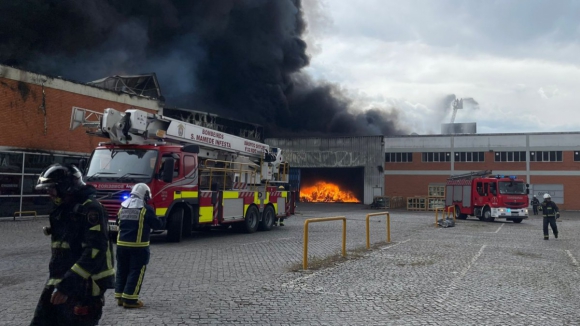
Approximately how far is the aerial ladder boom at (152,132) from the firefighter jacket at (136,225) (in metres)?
6.25

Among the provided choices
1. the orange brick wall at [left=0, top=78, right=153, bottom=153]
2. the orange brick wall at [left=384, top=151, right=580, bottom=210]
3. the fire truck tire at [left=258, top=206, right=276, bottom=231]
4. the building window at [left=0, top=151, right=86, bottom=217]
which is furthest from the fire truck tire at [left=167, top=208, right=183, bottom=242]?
the orange brick wall at [left=384, top=151, right=580, bottom=210]

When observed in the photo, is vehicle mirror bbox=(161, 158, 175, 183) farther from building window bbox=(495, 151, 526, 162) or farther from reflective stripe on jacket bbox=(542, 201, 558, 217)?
building window bbox=(495, 151, 526, 162)

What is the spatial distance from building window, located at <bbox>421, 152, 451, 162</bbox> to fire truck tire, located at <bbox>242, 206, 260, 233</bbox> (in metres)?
35.0

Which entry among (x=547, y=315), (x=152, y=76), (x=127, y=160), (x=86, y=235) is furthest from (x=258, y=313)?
(x=152, y=76)

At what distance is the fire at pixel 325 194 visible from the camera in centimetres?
5281

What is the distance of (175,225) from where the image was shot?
12641mm

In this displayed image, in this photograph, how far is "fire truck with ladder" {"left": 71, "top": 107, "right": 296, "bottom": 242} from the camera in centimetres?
1195

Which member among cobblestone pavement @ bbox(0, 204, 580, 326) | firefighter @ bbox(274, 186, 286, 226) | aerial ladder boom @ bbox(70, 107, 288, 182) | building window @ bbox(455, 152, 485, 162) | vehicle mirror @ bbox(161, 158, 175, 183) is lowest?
cobblestone pavement @ bbox(0, 204, 580, 326)

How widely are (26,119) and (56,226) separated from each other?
750 inches

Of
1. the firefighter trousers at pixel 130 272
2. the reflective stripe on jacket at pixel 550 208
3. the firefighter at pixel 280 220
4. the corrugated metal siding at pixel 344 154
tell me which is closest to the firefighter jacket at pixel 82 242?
the firefighter trousers at pixel 130 272

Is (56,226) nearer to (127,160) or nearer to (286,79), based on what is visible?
(127,160)

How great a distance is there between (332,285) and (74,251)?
4773 millimetres

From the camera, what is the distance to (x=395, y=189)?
162 ft

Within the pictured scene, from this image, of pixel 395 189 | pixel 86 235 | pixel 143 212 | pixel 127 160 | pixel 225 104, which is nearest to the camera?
pixel 86 235
